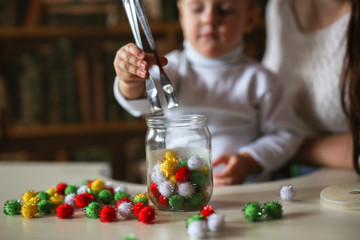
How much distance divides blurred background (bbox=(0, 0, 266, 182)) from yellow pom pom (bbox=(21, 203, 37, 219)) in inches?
63.5

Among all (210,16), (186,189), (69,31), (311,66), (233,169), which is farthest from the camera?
(69,31)

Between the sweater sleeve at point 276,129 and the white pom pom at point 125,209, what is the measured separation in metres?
0.47

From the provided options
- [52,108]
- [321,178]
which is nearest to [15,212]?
[321,178]

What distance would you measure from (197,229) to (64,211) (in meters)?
0.22

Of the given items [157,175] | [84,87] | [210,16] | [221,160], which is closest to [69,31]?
[84,87]

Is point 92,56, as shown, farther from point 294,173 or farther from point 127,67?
point 127,67

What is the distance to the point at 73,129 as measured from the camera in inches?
89.7

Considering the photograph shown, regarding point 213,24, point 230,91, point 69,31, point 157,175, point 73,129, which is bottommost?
point 73,129

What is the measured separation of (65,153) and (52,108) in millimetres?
298

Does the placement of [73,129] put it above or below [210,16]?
below

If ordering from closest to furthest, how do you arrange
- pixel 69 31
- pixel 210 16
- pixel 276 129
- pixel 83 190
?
pixel 83 190 < pixel 210 16 < pixel 276 129 < pixel 69 31

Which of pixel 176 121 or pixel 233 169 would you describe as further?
pixel 233 169

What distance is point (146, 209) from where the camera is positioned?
2.12ft

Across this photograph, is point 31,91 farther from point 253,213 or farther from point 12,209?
point 253,213
